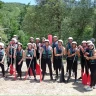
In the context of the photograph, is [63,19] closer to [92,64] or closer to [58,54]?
[58,54]

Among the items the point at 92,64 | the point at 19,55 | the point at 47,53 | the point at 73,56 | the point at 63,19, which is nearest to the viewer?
the point at 92,64

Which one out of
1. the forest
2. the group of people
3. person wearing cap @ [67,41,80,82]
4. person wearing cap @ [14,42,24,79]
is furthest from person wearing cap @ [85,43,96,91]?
the forest

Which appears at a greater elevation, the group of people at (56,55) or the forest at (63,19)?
the forest at (63,19)

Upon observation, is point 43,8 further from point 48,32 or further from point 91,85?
point 91,85

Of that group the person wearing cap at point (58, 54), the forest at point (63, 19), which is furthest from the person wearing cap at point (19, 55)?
the forest at point (63, 19)

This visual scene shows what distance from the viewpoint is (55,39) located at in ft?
35.9

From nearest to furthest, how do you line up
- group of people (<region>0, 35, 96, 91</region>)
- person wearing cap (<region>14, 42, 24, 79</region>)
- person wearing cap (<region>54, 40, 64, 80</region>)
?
group of people (<region>0, 35, 96, 91</region>)
person wearing cap (<region>54, 40, 64, 80</region>)
person wearing cap (<region>14, 42, 24, 79</region>)

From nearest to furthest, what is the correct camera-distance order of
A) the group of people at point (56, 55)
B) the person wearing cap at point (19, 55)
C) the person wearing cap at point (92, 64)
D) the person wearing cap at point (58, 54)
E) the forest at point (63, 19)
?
the person wearing cap at point (92, 64) → the group of people at point (56, 55) → the person wearing cap at point (58, 54) → the person wearing cap at point (19, 55) → the forest at point (63, 19)

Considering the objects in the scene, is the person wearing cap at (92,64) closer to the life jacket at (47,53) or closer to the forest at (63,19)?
the life jacket at (47,53)

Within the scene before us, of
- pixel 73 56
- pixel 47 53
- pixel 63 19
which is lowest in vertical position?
pixel 73 56

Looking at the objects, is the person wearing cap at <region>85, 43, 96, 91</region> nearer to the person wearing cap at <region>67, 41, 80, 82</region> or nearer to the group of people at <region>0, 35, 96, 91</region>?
the group of people at <region>0, 35, 96, 91</region>

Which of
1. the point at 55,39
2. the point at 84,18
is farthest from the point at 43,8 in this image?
the point at 55,39

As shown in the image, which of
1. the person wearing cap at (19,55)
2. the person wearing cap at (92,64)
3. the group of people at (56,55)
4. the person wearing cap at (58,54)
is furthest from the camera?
the person wearing cap at (19,55)

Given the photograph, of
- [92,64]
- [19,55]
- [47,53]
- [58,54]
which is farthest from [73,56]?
[19,55]
